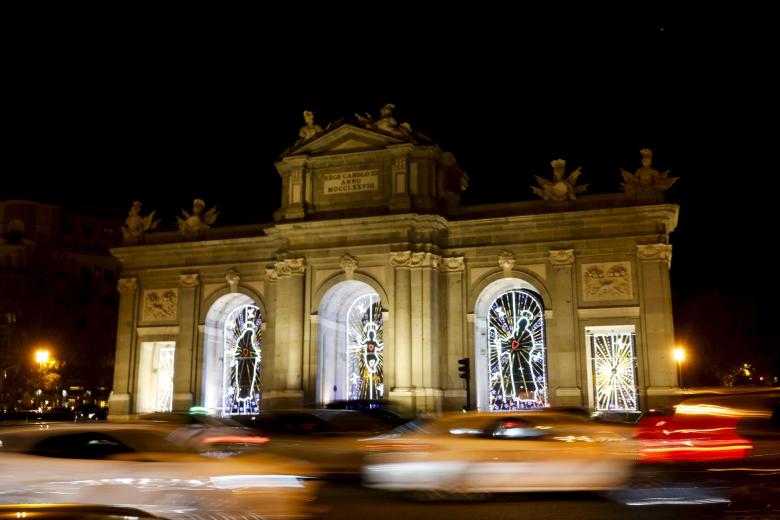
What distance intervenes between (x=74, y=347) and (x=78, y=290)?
22.7ft

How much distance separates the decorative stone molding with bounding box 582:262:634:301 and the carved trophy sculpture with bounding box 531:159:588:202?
129 inches

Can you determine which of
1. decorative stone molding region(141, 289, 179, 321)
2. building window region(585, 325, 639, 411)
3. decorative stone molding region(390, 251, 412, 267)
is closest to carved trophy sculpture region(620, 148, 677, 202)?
building window region(585, 325, 639, 411)

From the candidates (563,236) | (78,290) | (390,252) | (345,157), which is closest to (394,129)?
(345,157)

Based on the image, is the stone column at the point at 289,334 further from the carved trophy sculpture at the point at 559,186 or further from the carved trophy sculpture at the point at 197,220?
the carved trophy sculpture at the point at 559,186

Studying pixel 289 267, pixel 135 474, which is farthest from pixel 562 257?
pixel 135 474

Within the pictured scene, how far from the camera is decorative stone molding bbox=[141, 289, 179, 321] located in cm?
4100

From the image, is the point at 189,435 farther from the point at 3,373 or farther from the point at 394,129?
the point at 3,373

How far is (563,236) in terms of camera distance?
35.3 meters

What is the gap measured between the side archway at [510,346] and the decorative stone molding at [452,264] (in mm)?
1498

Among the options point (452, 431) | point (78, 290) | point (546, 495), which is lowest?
point (546, 495)

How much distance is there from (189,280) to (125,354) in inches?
200

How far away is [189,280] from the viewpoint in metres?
40.5

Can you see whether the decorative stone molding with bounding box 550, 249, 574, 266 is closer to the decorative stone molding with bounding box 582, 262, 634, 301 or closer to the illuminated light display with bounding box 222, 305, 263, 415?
the decorative stone molding with bounding box 582, 262, 634, 301

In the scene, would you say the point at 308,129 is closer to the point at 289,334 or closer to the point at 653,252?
the point at 289,334
